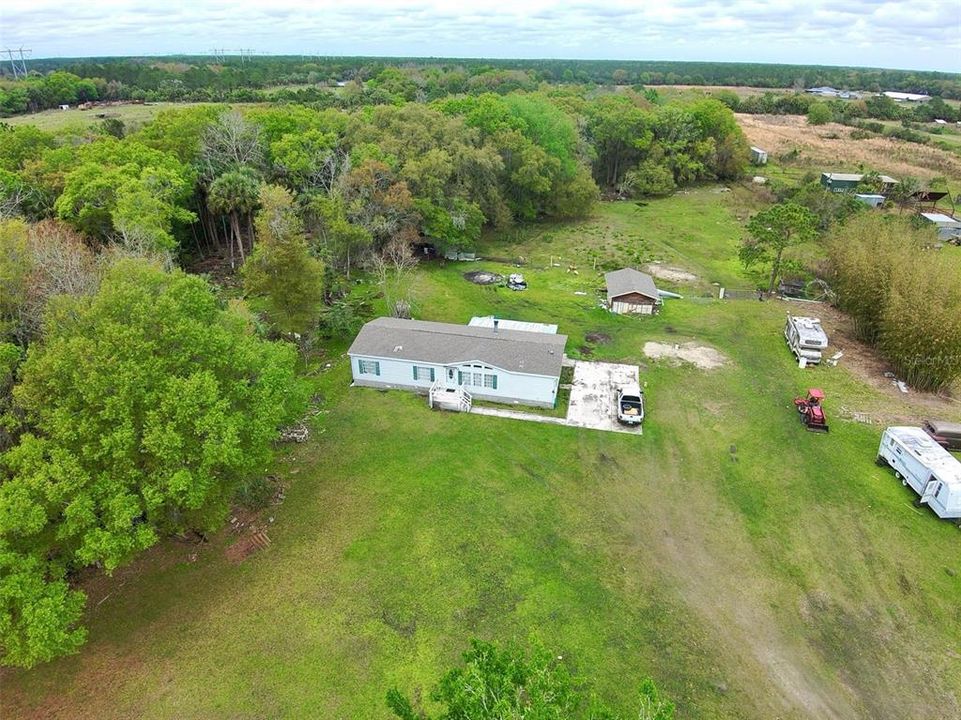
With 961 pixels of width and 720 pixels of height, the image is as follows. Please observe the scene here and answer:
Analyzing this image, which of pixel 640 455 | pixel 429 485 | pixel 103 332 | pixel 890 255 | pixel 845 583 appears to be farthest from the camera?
pixel 890 255

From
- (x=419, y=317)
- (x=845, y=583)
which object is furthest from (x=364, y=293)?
(x=845, y=583)

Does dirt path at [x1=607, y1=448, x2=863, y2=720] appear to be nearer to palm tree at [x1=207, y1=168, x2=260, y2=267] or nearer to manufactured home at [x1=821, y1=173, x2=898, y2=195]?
palm tree at [x1=207, y1=168, x2=260, y2=267]

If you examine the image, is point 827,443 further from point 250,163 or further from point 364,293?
point 250,163

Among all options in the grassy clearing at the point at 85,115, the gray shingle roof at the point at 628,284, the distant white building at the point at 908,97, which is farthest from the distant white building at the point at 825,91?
the grassy clearing at the point at 85,115

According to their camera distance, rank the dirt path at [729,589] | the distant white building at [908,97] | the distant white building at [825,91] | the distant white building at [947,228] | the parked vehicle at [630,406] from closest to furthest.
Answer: the dirt path at [729,589] < the parked vehicle at [630,406] < the distant white building at [947,228] < the distant white building at [908,97] < the distant white building at [825,91]

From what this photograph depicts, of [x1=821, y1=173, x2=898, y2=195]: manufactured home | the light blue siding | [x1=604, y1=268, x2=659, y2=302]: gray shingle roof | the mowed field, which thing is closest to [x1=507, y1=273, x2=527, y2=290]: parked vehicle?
[x1=604, y1=268, x2=659, y2=302]: gray shingle roof

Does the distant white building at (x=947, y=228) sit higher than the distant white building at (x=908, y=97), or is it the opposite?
the distant white building at (x=908, y=97)

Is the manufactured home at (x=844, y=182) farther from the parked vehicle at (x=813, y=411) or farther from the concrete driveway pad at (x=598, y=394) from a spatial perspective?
the concrete driveway pad at (x=598, y=394)
